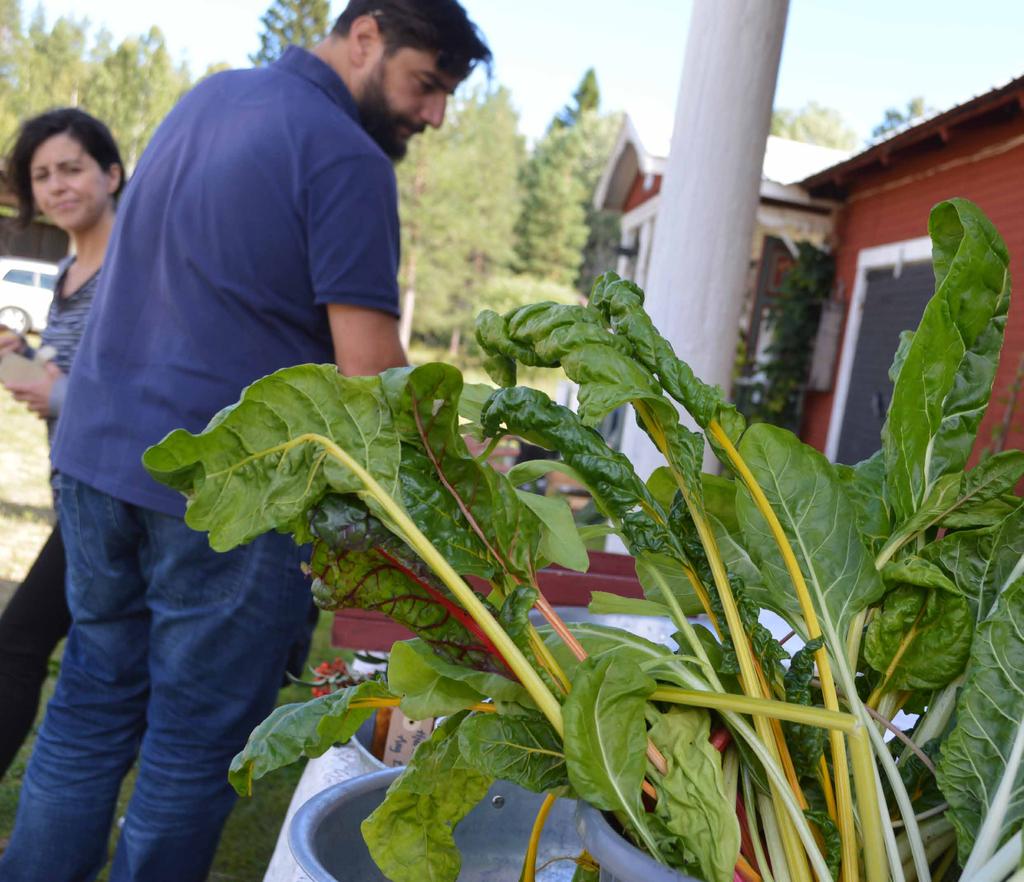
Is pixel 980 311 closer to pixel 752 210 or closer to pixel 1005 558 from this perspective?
pixel 1005 558

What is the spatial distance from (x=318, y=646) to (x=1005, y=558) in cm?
512

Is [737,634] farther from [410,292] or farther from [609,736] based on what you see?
[410,292]

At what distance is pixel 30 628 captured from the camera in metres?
2.78

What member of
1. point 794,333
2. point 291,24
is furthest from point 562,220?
point 794,333

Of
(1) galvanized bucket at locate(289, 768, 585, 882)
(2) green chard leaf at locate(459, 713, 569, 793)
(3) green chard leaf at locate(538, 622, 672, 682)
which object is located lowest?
(1) galvanized bucket at locate(289, 768, 585, 882)

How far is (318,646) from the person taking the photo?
18.5 feet

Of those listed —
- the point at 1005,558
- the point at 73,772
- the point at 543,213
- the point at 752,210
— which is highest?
the point at 543,213

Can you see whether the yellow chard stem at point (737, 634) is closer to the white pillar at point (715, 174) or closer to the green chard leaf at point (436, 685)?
the green chard leaf at point (436, 685)

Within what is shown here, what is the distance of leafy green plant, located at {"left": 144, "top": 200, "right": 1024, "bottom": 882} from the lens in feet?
2.25

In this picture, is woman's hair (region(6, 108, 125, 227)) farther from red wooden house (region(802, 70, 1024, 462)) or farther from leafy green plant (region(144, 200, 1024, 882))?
red wooden house (region(802, 70, 1024, 462))

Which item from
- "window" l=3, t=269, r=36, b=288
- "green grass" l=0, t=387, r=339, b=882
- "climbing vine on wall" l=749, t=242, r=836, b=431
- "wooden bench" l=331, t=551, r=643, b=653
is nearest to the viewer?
"wooden bench" l=331, t=551, r=643, b=653

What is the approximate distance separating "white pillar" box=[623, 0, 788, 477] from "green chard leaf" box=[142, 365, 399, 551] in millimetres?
2340

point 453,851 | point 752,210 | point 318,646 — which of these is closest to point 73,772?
point 453,851

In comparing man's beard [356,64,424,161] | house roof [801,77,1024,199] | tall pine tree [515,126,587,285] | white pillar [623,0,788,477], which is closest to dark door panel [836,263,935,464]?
house roof [801,77,1024,199]
